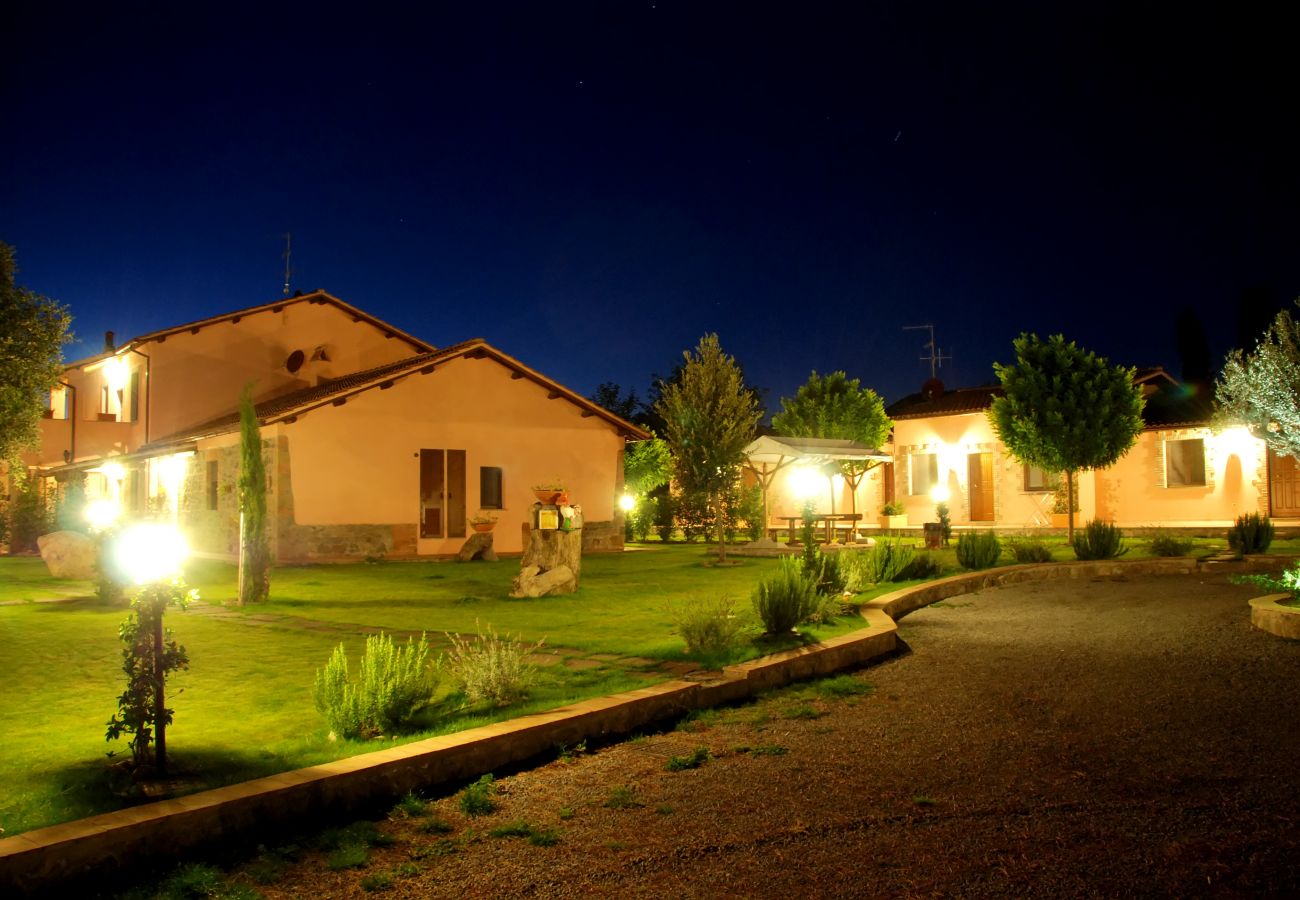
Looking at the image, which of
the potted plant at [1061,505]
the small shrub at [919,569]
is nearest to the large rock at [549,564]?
the small shrub at [919,569]

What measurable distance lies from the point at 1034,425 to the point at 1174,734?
1744 centimetres

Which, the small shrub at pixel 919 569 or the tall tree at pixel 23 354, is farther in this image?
the tall tree at pixel 23 354

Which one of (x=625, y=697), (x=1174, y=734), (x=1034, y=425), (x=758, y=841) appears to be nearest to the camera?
(x=758, y=841)

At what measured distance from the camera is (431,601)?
13.2m

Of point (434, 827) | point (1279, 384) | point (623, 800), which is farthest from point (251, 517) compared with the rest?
point (1279, 384)

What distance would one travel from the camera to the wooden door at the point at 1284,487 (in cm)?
2542

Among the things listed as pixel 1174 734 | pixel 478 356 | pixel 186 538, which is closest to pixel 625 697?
Result: pixel 1174 734

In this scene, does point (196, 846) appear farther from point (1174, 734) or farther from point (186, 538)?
point (186, 538)

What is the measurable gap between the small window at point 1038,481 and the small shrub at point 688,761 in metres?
23.4

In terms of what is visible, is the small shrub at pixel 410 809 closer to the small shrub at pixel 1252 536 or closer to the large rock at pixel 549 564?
the large rock at pixel 549 564

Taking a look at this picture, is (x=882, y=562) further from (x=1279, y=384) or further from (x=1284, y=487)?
(x=1284, y=487)

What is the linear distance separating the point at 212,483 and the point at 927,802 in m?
20.7

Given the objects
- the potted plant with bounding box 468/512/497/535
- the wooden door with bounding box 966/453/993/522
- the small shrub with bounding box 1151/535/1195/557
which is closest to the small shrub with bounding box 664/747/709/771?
the small shrub with bounding box 1151/535/1195/557

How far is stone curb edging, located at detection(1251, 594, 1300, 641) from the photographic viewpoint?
9.12 metres
